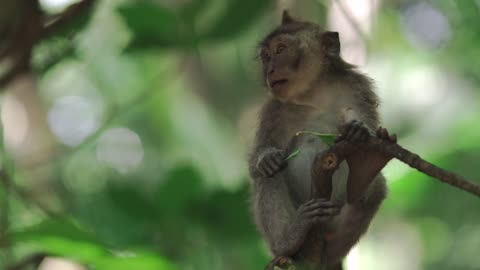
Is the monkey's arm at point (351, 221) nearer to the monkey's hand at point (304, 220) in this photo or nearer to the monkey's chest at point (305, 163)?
the monkey's chest at point (305, 163)

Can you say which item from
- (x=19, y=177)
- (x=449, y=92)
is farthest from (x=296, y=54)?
(x=449, y=92)

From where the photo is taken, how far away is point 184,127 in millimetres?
10656

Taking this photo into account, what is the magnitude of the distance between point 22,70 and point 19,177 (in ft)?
9.28

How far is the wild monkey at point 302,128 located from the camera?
491cm

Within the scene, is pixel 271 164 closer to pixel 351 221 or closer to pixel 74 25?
pixel 351 221

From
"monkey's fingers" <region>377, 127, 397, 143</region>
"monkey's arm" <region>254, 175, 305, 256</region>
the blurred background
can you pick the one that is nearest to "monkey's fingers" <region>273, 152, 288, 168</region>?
"monkey's arm" <region>254, 175, 305, 256</region>

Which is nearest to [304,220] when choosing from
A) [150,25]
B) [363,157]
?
[363,157]

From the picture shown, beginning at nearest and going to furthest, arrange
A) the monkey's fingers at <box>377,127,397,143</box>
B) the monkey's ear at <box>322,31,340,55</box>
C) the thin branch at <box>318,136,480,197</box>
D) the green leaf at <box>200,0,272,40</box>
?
the thin branch at <box>318,136,480,197</box>, the monkey's fingers at <box>377,127,397,143</box>, the monkey's ear at <box>322,31,340,55</box>, the green leaf at <box>200,0,272,40</box>

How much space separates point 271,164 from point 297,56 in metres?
0.80

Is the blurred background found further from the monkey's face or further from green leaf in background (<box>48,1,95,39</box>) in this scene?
the monkey's face

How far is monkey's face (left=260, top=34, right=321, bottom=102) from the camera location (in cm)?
520

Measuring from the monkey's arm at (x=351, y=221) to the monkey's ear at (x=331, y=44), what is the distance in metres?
0.89

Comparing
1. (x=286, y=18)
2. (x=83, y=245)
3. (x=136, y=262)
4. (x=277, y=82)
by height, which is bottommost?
(x=136, y=262)

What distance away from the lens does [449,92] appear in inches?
472
